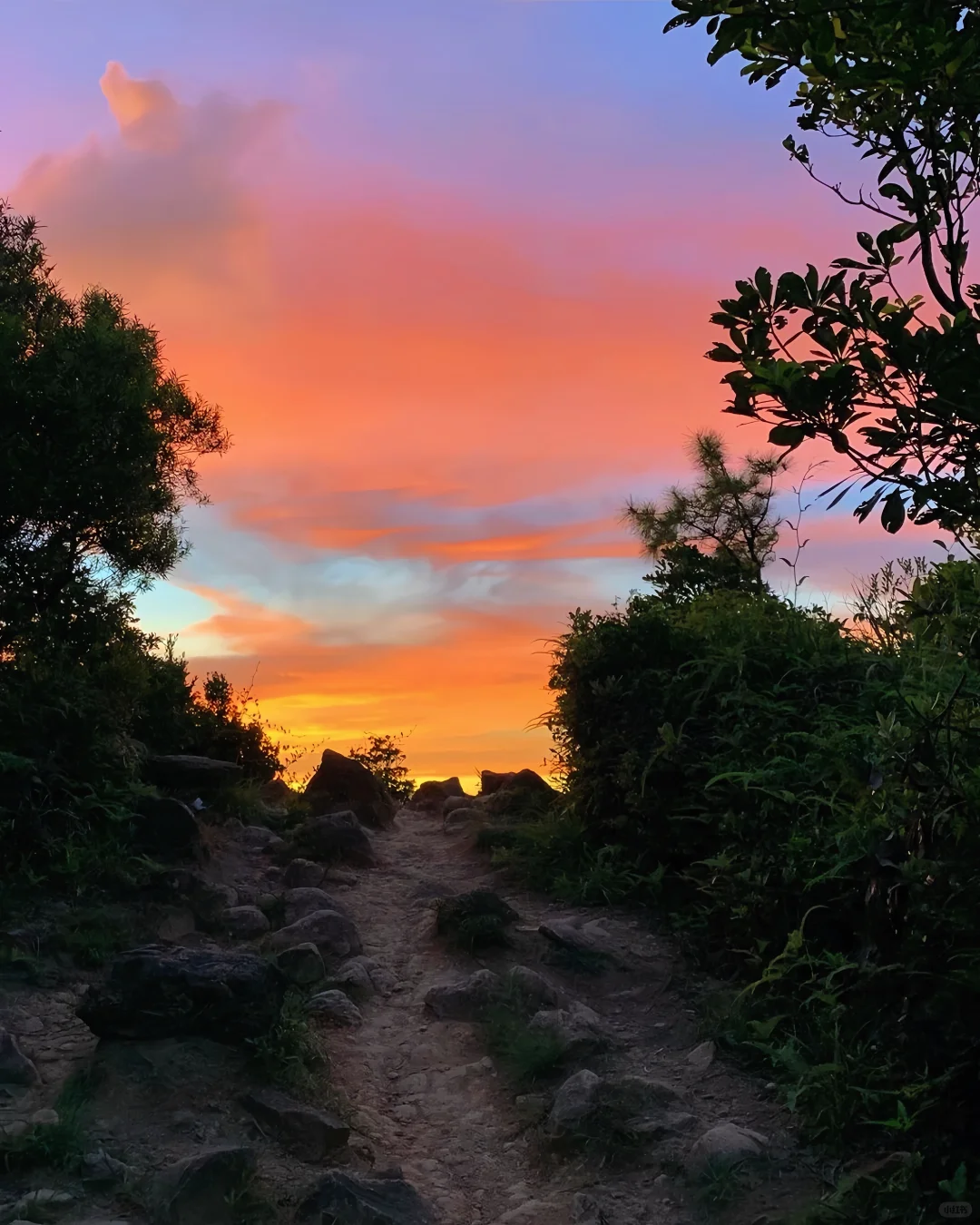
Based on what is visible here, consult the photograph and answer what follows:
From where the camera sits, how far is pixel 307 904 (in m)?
10.4

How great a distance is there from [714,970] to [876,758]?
8.49 feet

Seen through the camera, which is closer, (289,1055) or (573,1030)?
(289,1055)

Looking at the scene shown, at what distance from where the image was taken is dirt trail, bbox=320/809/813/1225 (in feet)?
19.8

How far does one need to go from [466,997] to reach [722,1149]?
2.74 metres

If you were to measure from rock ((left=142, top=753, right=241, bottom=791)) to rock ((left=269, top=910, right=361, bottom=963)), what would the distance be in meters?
4.35

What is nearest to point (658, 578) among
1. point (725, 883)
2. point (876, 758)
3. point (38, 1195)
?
point (725, 883)

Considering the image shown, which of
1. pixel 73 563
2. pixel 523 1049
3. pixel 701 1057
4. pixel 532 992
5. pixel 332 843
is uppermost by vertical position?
pixel 73 563

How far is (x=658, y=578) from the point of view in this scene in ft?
51.6

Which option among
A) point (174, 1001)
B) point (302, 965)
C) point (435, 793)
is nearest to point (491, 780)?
point (435, 793)

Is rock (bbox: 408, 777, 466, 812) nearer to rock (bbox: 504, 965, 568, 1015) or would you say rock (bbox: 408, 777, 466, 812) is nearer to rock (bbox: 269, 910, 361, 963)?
rock (bbox: 269, 910, 361, 963)

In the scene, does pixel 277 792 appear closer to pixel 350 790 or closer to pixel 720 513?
pixel 350 790

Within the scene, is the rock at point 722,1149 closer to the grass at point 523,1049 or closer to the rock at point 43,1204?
the grass at point 523,1049

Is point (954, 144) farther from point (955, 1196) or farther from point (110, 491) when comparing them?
point (110, 491)

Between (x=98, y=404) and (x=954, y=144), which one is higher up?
(x=98, y=404)
